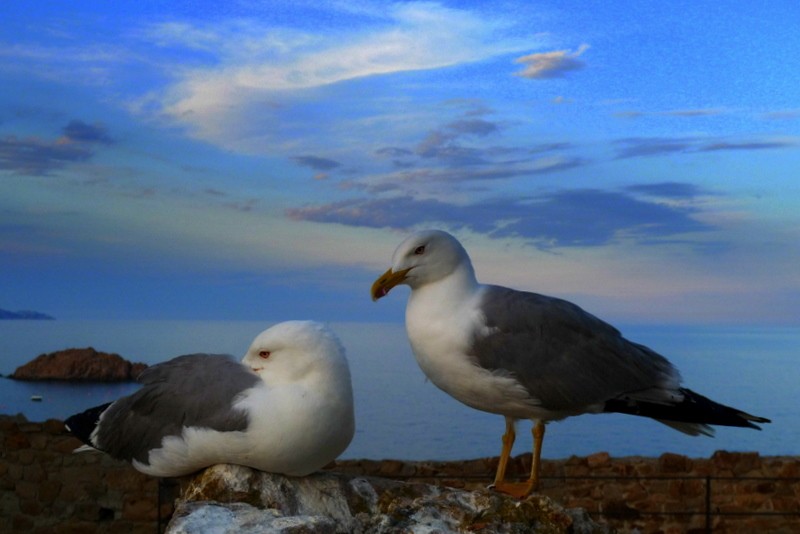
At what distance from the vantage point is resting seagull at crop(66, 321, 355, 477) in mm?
4426

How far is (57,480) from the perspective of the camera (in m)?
9.60

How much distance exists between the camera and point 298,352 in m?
4.45

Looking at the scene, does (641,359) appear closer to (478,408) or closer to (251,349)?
(478,408)

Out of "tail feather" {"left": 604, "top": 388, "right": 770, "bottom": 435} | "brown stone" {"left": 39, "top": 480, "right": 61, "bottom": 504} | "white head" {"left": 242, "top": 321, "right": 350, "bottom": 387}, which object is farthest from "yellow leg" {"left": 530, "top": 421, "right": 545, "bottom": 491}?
"brown stone" {"left": 39, "top": 480, "right": 61, "bottom": 504}

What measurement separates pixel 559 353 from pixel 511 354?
350 millimetres

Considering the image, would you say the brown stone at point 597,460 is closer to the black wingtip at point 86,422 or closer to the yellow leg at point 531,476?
the yellow leg at point 531,476

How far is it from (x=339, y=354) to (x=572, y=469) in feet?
18.9

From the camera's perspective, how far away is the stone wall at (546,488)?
372 inches

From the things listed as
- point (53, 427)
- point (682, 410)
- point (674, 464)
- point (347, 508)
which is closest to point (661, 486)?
point (674, 464)

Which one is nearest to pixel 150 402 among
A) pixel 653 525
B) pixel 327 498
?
pixel 327 498

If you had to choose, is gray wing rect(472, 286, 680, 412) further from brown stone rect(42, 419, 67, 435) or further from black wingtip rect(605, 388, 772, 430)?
brown stone rect(42, 419, 67, 435)

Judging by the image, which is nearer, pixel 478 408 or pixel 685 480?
pixel 478 408

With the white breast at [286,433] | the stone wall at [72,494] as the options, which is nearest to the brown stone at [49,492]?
the stone wall at [72,494]

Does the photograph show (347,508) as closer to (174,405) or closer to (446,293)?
(174,405)
